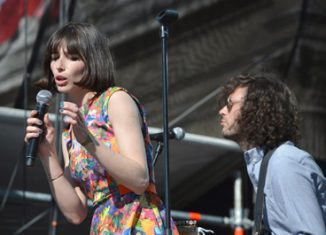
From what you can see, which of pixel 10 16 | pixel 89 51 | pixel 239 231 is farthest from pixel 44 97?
pixel 239 231

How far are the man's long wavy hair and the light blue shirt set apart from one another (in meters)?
0.07

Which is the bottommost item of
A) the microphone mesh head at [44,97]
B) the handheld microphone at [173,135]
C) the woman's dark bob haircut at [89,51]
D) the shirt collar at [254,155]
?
the shirt collar at [254,155]

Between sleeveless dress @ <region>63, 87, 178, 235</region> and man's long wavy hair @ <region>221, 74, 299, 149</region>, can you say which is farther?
man's long wavy hair @ <region>221, 74, 299, 149</region>

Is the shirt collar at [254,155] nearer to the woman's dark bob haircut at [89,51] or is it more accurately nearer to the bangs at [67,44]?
the woman's dark bob haircut at [89,51]

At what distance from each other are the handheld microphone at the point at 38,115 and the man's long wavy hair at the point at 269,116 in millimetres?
717

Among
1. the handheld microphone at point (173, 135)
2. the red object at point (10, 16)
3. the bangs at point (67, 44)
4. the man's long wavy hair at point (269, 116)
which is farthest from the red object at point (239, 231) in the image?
the bangs at point (67, 44)

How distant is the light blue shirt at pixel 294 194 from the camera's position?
248 centimetres

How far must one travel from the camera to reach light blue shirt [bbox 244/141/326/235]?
2.48 metres

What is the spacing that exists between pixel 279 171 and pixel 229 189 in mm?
4758

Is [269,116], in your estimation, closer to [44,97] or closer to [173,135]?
[173,135]

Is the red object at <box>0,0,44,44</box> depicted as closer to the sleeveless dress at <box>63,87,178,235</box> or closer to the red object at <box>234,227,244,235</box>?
the red object at <box>234,227,244,235</box>

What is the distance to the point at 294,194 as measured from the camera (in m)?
2.49

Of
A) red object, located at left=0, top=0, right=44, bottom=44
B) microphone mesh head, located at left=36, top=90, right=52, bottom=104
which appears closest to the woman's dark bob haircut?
microphone mesh head, located at left=36, top=90, right=52, bottom=104

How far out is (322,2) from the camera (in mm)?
6832
